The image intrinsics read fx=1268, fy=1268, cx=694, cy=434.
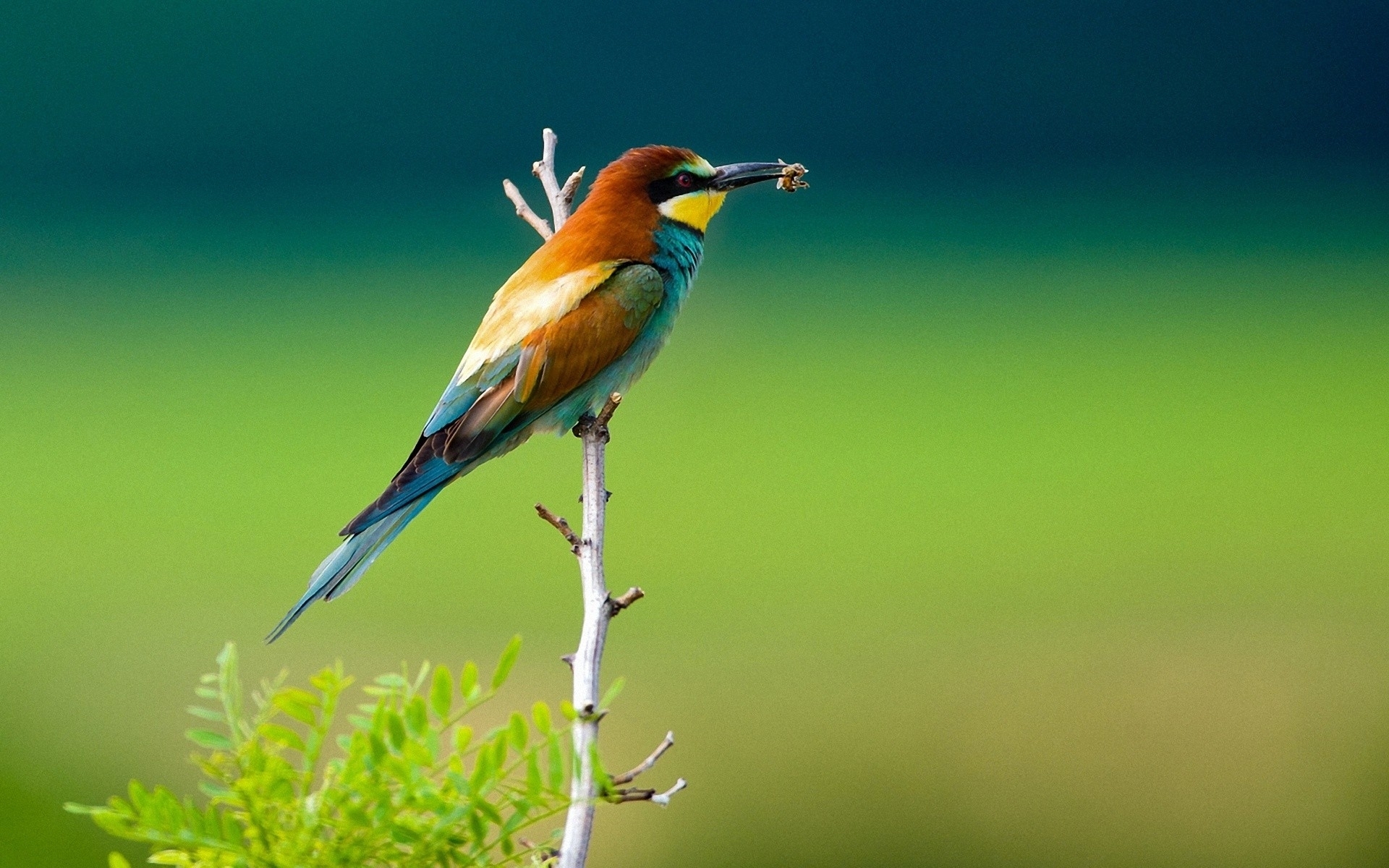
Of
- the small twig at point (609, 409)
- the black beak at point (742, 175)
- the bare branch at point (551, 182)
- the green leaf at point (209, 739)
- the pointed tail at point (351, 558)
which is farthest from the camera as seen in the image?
the black beak at point (742, 175)

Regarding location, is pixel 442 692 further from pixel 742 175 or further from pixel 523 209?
pixel 742 175

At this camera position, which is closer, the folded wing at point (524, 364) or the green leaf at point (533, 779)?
the green leaf at point (533, 779)

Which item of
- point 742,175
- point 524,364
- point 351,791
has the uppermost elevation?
point 742,175

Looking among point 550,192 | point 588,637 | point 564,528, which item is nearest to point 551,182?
point 550,192

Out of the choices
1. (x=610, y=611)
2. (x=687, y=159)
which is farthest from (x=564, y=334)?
(x=610, y=611)

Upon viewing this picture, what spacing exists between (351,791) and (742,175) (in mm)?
1465

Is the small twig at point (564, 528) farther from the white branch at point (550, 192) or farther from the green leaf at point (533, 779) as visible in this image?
the white branch at point (550, 192)

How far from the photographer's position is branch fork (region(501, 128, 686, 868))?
523mm

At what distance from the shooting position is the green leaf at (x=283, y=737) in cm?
49

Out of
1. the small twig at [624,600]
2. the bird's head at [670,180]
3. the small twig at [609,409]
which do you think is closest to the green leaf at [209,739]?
the small twig at [624,600]

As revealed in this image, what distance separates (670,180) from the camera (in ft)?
6.09

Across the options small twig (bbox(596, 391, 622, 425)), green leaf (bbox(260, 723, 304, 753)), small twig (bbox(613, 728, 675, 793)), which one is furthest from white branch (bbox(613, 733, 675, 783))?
small twig (bbox(596, 391, 622, 425))

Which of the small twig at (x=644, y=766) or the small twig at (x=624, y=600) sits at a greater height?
the small twig at (x=624, y=600)

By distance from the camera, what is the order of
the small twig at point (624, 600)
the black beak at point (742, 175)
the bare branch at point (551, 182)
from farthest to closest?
the black beak at point (742, 175)
the bare branch at point (551, 182)
the small twig at point (624, 600)
